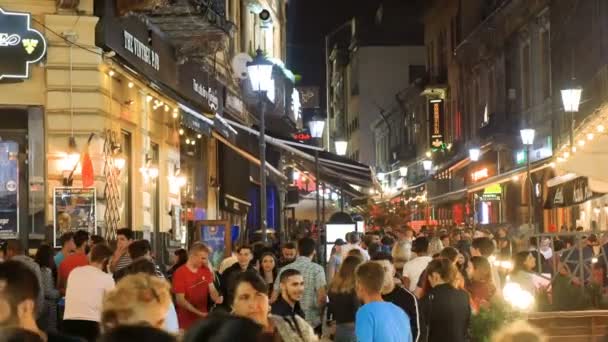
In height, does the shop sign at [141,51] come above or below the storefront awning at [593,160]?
above

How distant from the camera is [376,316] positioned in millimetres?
9039

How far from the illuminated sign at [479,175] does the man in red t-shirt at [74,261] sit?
4155 cm

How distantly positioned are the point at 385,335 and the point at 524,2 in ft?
125

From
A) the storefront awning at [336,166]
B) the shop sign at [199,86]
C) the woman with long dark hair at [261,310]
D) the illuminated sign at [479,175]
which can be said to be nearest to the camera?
the woman with long dark hair at [261,310]

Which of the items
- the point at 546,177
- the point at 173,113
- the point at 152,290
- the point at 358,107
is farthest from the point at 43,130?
the point at 358,107

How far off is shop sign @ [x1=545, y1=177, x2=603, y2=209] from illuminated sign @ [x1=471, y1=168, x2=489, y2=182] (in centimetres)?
1820

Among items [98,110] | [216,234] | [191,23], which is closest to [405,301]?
[98,110]

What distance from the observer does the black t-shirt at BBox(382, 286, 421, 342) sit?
10727 millimetres

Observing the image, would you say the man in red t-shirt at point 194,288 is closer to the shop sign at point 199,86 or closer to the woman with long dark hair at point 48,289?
the woman with long dark hair at point 48,289

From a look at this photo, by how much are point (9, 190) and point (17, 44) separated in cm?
222

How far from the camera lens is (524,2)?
4553 centimetres

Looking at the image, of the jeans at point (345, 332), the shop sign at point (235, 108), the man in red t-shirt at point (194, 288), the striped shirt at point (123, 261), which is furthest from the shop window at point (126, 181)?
the shop sign at point (235, 108)

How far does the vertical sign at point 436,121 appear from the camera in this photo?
67.4m

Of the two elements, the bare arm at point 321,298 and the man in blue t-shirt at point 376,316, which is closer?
the man in blue t-shirt at point 376,316
